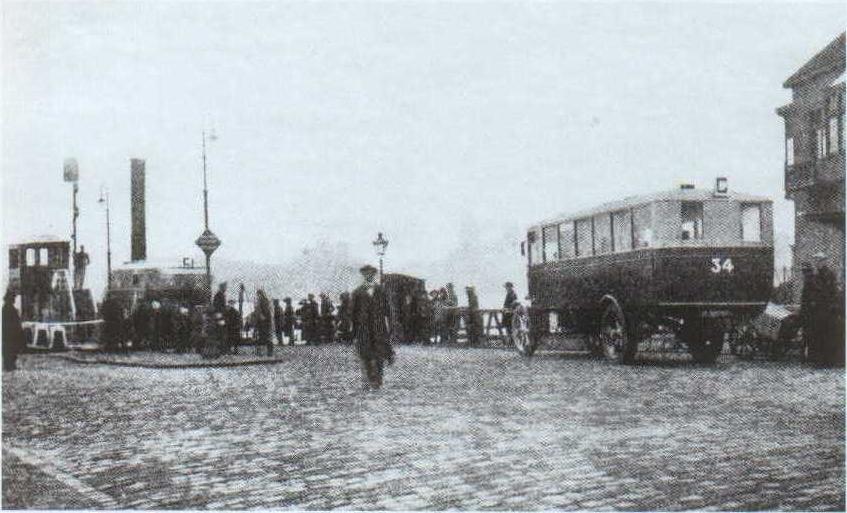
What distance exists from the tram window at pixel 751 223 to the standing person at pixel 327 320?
592 inches

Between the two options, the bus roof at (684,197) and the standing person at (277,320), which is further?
the standing person at (277,320)

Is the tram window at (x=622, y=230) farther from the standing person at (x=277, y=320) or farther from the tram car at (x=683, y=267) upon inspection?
the standing person at (x=277, y=320)

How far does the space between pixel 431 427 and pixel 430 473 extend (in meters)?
2.22

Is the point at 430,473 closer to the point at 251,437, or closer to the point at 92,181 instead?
the point at 251,437

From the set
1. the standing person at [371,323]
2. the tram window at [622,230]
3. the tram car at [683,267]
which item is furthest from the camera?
the tram window at [622,230]

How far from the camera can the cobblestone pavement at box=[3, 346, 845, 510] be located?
684 cm

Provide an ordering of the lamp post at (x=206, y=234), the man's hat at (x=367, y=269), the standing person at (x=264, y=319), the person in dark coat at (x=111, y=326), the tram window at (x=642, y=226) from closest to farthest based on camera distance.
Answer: the lamp post at (x=206, y=234)
the man's hat at (x=367, y=269)
the tram window at (x=642, y=226)
the standing person at (x=264, y=319)
the person in dark coat at (x=111, y=326)

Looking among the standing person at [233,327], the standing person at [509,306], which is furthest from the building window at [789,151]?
the standing person at [233,327]

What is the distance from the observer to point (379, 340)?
13484 millimetres

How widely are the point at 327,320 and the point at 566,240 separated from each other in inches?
470

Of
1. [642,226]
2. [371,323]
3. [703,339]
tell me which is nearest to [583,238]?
[642,226]

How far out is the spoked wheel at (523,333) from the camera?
19891mm

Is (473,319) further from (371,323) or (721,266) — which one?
(371,323)

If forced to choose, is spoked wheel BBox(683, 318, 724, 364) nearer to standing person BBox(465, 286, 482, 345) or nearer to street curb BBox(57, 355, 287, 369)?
street curb BBox(57, 355, 287, 369)
